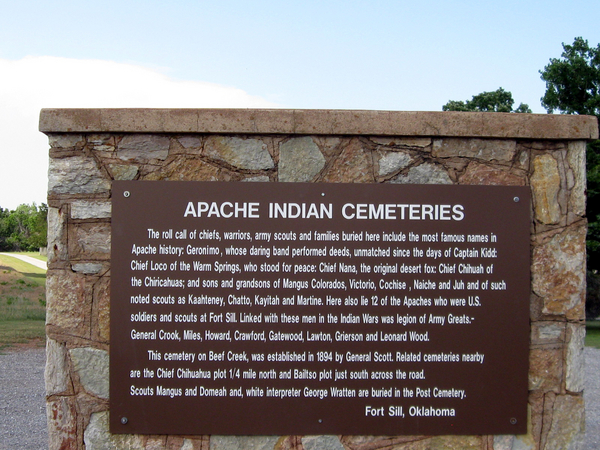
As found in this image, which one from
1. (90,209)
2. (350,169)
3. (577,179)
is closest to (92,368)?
(90,209)

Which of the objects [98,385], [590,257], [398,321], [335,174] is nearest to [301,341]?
[398,321]

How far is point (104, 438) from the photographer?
274 cm

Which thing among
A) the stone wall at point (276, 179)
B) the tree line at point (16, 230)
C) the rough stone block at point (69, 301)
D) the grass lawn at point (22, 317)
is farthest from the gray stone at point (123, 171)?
the tree line at point (16, 230)

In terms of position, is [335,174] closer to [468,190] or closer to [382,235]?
[382,235]

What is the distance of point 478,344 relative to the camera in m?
2.71

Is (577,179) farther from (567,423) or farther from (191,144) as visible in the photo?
(191,144)

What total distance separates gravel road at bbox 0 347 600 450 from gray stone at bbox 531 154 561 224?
341 centimetres

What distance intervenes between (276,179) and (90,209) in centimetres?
99

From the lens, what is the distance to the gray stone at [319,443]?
2709 millimetres

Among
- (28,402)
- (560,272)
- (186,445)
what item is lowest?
(28,402)

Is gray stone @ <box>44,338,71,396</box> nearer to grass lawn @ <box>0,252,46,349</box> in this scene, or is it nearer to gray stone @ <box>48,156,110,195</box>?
gray stone @ <box>48,156,110,195</box>

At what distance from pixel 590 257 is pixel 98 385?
652 inches

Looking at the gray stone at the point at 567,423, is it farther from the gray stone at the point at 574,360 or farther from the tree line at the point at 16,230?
the tree line at the point at 16,230

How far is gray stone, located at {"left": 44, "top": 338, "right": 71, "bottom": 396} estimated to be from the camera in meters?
2.76
